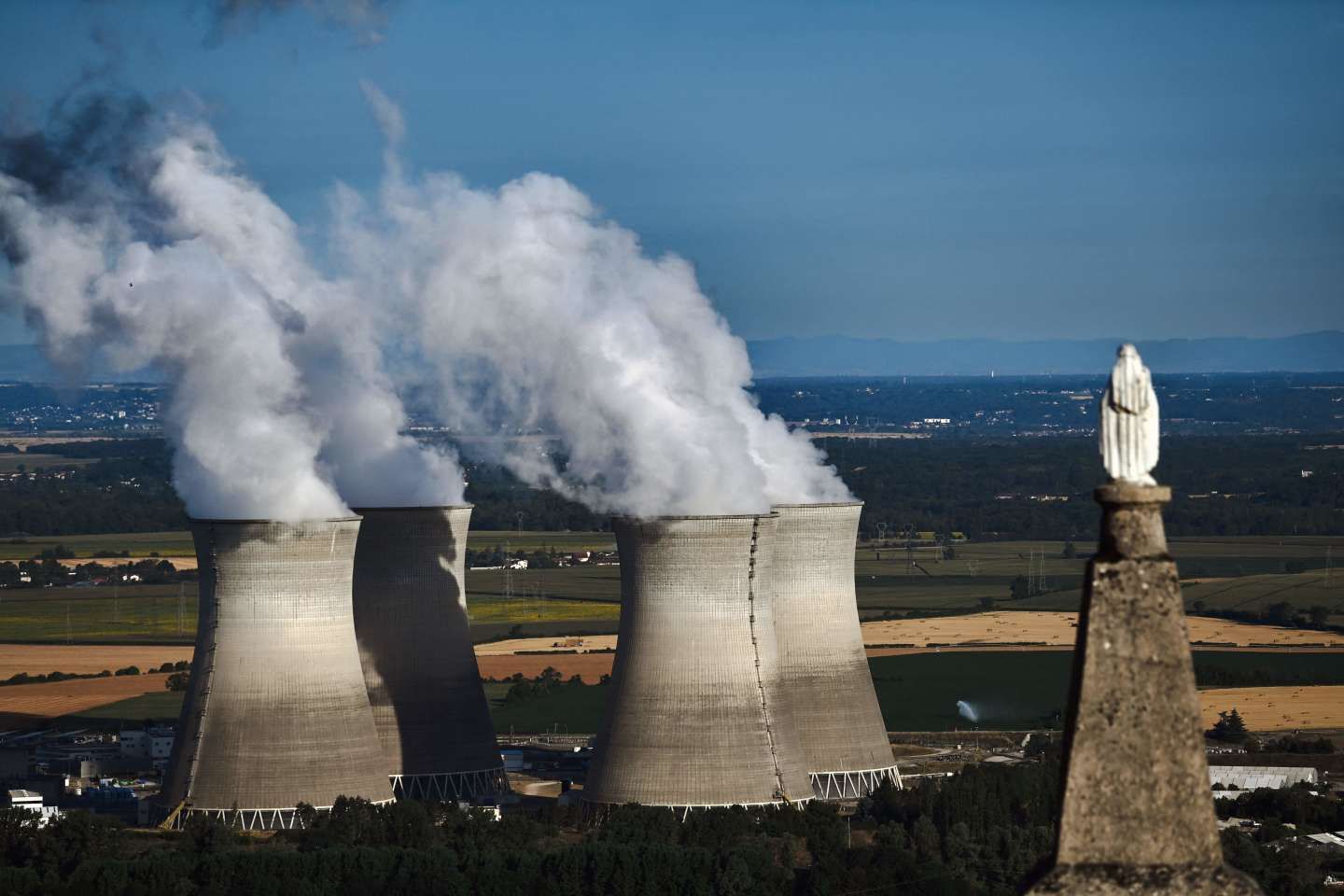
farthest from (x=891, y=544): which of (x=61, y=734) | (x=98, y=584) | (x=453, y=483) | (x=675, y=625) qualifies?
(x=675, y=625)

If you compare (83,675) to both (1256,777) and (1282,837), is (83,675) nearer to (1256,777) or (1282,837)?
(1256,777)

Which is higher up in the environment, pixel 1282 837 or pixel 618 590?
pixel 618 590

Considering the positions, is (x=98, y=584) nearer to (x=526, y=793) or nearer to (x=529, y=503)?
(x=529, y=503)

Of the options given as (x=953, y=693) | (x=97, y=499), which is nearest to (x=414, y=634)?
(x=953, y=693)

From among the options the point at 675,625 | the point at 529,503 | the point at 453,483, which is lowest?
the point at 675,625

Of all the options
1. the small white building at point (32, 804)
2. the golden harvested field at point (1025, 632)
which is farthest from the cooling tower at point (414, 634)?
the golden harvested field at point (1025, 632)

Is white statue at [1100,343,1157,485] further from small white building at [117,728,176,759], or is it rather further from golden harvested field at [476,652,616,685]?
golden harvested field at [476,652,616,685]

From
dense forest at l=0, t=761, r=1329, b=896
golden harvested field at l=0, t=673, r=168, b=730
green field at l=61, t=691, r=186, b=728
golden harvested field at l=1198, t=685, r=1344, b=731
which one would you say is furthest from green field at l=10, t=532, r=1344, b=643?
dense forest at l=0, t=761, r=1329, b=896
